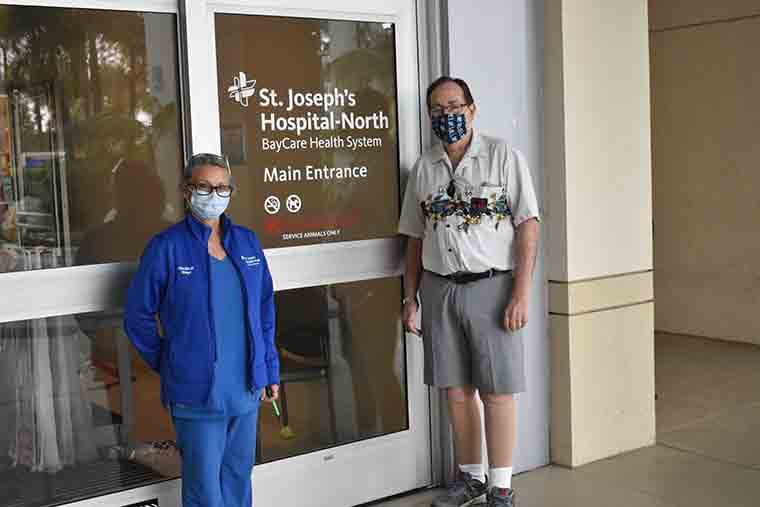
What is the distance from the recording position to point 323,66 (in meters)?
4.50

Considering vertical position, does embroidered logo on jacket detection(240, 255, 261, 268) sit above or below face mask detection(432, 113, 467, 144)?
below

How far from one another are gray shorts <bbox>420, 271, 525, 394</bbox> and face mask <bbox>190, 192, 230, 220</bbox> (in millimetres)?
1214

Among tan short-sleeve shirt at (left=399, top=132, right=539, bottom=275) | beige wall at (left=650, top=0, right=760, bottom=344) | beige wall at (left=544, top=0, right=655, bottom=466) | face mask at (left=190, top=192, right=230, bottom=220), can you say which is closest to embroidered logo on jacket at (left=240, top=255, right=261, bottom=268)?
face mask at (left=190, top=192, right=230, bottom=220)

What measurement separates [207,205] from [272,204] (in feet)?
2.47

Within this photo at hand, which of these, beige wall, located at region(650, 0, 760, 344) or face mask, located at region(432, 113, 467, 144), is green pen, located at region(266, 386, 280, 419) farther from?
beige wall, located at region(650, 0, 760, 344)

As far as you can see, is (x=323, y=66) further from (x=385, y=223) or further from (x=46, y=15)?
(x=46, y=15)

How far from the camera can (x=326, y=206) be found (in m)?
4.54

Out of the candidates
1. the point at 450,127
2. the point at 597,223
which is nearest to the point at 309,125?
the point at 450,127

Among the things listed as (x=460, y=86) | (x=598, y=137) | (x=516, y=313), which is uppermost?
(x=460, y=86)

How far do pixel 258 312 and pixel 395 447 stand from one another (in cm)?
139

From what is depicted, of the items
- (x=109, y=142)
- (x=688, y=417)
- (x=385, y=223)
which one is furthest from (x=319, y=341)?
(x=688, y=417)

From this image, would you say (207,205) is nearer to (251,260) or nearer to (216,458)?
(251,260)

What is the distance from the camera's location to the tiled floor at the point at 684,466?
4.72 m

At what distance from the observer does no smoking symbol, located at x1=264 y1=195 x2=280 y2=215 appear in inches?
170
